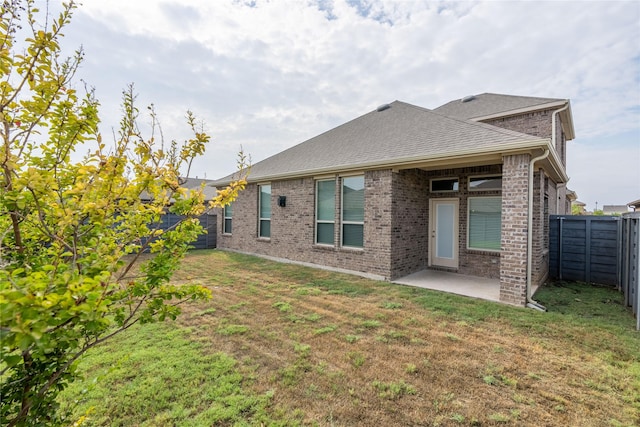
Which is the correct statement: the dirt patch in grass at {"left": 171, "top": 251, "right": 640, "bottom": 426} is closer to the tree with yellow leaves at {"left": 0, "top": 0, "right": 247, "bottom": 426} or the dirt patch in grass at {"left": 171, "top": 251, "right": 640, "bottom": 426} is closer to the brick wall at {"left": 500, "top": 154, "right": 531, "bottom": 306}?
the brick wall at {"left": 500, "top": 154, "right": 531, "bottom": 306}

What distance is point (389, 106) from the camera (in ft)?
35.8

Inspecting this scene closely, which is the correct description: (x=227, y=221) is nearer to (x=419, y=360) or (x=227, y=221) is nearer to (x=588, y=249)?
(x=419, y=360)

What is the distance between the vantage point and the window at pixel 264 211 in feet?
35.2

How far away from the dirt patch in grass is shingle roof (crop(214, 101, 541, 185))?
130 inches

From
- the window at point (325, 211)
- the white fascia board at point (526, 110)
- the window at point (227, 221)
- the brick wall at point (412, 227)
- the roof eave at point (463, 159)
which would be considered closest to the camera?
the roof eave at point (463, 159)

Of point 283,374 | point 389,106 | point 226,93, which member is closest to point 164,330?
point 283,374

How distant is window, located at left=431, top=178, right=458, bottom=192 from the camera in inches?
314

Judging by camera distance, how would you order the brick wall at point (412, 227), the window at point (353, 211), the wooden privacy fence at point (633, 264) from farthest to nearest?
the window at point (353, 211), the brick wall at point (412, 227), the wooden privacy fence at point (633, 264)

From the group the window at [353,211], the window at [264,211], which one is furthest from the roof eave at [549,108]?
the window at [264,211]

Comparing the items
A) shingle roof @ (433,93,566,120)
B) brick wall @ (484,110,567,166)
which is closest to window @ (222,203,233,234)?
shingle roof @ (433,93,566,120)

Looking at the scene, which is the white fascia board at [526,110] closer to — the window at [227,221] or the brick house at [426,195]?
the brick house at [426,195]

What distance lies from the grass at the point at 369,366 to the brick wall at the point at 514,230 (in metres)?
0.48

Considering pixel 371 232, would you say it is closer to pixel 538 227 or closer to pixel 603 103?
pixel 538 227

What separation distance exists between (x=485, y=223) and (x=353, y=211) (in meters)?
3.56
